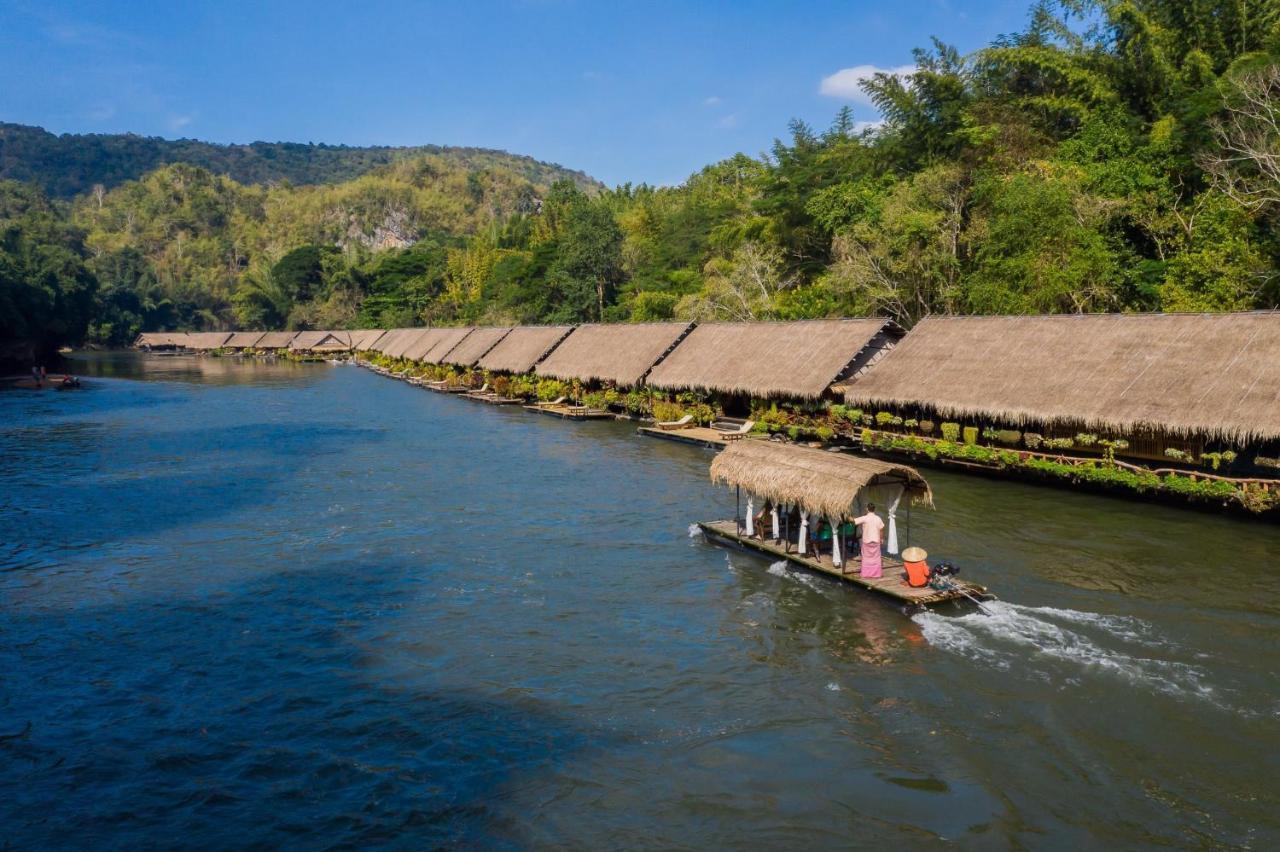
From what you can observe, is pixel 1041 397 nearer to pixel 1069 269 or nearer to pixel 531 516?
pixel 1069 269

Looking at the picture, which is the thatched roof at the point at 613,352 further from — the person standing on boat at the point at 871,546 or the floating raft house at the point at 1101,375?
the person standing on boat at the point at 871,546

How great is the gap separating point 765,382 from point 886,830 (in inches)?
867

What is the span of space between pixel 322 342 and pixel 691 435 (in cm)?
8736

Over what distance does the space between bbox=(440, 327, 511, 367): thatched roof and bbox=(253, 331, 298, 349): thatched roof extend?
56.9 metres

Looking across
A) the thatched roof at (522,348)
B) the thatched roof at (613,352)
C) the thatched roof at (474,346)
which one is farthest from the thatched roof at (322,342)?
the thatched roof at (613,352)

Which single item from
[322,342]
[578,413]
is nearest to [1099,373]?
[578,413]

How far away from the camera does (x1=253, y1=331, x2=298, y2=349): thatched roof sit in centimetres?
11056

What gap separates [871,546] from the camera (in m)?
14.0

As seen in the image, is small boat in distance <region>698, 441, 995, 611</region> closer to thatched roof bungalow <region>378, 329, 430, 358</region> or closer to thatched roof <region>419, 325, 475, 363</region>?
thatched roof <region>419, 325, 475, 363</region>

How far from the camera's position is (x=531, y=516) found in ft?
68.3

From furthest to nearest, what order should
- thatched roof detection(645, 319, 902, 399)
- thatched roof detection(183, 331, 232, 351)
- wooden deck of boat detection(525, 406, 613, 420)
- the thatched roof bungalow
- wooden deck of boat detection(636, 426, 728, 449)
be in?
thatched roof detection(183, 331, 232, 351)
the thatched roof bungalow
wooden deck of boat detection(525, 406, 613, 420)
wooden deck of boat detection(636, 426, 728, 449)
thatched roof detection(645, 319, 902, 399)

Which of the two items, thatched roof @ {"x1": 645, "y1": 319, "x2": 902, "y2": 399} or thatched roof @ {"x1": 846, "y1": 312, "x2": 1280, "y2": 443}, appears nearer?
thatched roof @ {"x1": 846, "y1": 312, "x2": 1280, "y2": 443}

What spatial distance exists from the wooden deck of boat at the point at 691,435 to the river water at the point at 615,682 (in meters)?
7.59

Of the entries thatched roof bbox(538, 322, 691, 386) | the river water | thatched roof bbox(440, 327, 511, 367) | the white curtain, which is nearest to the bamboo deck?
thatched roof bbox(538, 322, 691, 386)
